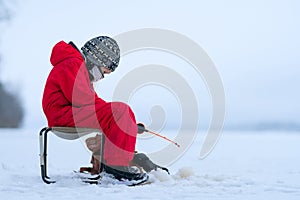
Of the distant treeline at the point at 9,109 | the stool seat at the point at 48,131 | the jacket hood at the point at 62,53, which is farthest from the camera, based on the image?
the distant treeline at the point at 9,109

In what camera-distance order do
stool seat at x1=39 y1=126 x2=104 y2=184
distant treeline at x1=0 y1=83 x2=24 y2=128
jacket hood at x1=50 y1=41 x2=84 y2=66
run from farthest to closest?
distant treeline at x1=0 y1=83 x2=24 y2=128, jacket hood at x1=50 y1=41 x2=84 y2=66, stool seat at x1=39 y1=126 x2=104 y2=184

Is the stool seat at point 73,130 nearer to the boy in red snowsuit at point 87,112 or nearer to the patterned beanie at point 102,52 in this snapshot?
the boy in red snowsuit at point 87,112

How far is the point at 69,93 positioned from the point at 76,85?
0.07 meters

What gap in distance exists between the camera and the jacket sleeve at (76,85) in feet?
8.18

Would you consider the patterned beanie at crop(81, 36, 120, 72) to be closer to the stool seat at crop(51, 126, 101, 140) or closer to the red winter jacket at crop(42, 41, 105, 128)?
the red winter jacket at crop(42, 41, 105, 128)

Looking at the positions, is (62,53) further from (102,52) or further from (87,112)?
(87,112)

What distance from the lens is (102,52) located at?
2.70m

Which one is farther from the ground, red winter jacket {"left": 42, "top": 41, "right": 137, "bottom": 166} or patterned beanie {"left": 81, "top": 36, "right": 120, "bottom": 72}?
patterned beanie {"left": 81, "top": 36, "right": 120, "bottom": 72}

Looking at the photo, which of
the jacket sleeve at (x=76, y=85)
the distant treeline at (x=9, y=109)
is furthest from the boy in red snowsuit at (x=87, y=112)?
the distant treeline at (x=9, y=109)

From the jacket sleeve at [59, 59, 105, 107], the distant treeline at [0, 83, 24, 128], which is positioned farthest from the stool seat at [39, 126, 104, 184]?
the distant treeline at [0, 83, 24, 128]

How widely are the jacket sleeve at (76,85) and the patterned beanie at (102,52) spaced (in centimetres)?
16

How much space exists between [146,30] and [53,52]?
1.35 metres

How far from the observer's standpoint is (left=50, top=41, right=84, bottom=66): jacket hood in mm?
2664

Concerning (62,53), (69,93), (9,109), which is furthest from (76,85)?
(9,109)
